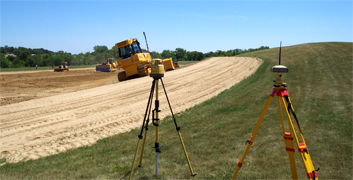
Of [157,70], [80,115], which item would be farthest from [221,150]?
[80,115]

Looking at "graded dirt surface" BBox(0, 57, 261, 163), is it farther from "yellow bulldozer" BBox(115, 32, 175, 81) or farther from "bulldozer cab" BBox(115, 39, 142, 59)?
"bulldozer cab" BBox(115, 39, 142, 59)

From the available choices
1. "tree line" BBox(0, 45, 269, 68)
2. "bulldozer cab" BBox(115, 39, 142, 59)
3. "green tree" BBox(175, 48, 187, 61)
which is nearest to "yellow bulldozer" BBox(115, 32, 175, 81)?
"bulldozer cab" BBox(115, 39, 142, 59)

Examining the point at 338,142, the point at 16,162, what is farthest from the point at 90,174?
the point at 338,142

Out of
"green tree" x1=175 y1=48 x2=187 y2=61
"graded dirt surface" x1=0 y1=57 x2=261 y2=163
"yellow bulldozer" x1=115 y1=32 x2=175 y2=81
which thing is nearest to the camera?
"graded dirt surface" x1=0 y1=57 x2=261 y2=163

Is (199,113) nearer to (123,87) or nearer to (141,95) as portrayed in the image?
(141,95)

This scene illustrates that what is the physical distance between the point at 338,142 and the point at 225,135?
308 cm

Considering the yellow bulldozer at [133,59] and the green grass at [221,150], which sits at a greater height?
the yellow bulldozer at [133,59]

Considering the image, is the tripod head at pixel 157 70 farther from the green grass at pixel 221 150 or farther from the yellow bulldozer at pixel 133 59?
the yellow bulldozer at pixel 133 59

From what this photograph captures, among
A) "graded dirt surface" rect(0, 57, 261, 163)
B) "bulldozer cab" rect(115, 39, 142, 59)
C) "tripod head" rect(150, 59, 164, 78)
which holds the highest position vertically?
"bulldozer cab" rect(115, 39, 142, 59)

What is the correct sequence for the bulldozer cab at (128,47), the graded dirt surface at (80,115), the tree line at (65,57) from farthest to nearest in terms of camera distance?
the tree line at (65,57)
the bulldozer cab at (128,47)
the graded dirt surface at (80,115)

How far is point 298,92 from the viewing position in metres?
13.0

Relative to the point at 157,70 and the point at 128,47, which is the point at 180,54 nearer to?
the point at 128,47

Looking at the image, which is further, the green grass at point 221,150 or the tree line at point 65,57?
the tree line at point 65,57

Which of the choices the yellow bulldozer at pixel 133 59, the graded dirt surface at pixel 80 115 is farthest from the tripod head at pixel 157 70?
the yellow bulldozer at pixel 133 59
